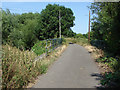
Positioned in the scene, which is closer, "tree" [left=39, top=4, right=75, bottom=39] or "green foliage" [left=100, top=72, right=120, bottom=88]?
"green foliage" [left=100, top=72, right=120, bottom=88]

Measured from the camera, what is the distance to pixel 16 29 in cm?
3719

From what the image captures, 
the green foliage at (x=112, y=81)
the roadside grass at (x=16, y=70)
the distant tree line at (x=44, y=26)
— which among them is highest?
the distant tree line at (x=44, y=26)

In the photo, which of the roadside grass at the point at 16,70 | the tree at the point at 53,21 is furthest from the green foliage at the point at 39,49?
the tree at the point at 53,21

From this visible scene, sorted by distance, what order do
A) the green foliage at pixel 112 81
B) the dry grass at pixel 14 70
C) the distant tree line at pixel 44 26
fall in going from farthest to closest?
the distant tree line at pixel 44 26 → the green foliage at pixel 112 81 → the dry grass at pixel 14 70

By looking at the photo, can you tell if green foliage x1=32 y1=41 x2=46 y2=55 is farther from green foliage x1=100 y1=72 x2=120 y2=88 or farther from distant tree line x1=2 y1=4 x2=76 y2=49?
distant tree line x1=2 y1=4 x2=76 y2=49

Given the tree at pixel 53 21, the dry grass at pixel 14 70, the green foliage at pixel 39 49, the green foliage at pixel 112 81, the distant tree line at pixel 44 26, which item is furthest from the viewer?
the tree at pixel 53 21

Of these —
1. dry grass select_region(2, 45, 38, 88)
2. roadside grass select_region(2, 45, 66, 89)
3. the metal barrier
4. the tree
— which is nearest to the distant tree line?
the tree

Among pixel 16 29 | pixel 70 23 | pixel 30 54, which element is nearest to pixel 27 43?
pixel 16 29

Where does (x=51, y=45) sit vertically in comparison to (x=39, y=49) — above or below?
above

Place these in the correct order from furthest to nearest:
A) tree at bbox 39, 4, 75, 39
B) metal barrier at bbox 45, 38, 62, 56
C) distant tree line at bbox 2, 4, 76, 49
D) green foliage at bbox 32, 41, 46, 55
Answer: tree at bbox 39, 4, 75, 39 → distant tree line at bbox 2, 4, 76, 49 → green foliage at bbox 32, 41, 46, 55 → metal barrier at bbox 45, 38, 62, 56

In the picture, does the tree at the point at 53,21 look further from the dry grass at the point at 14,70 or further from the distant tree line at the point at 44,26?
the dry grass at the point at 14,70

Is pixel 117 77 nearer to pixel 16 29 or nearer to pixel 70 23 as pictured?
pixel 16 29

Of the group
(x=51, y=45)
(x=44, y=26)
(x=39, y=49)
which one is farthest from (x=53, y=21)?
(x=39, y=49)

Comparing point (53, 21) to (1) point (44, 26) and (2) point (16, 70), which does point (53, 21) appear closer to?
(1) point (44, 26)
